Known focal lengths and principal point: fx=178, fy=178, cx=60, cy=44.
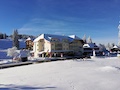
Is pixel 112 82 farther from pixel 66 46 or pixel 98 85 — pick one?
pixel 66 46

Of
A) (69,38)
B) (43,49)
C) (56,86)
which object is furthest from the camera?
(69,38)

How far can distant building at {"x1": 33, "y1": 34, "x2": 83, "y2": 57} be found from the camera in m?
71.6

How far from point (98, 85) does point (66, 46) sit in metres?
57.6

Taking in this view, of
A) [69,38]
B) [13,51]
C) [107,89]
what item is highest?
[69,38]

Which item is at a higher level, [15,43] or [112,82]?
[15,43]

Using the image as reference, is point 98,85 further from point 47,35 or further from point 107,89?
point 47,35

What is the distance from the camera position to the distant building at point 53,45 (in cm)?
7156

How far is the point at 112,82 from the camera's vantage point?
21.2m

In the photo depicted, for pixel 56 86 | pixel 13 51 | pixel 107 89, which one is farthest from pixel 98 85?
pixel 13 51

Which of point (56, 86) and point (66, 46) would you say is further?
point (66, 46)

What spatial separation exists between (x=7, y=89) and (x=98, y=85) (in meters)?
9.78

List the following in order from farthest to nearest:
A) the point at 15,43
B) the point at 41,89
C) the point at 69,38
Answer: the point at 15,43
the point at 69,38
the point at 41,89

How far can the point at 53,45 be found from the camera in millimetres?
71812

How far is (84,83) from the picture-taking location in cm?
2059
